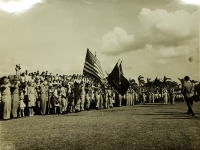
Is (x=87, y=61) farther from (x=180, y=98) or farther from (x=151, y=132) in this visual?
(x=180, y=98)

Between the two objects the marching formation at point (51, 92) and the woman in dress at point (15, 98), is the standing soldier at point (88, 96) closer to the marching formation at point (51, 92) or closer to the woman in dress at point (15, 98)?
the marching formation at point (51, 92)

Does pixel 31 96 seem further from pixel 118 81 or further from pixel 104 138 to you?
pixel 104 138

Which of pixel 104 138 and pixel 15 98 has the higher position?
pixel 15 98

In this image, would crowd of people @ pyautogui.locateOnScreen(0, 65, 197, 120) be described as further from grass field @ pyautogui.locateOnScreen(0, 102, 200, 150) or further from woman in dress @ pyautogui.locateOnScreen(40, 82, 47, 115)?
grass field @ pyautogui.locateOnScreen(0, 102, 200, 150)

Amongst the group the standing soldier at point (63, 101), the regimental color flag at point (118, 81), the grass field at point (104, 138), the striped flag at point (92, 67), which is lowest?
the grass field at point (104, 138)

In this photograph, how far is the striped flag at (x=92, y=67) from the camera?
11070mm

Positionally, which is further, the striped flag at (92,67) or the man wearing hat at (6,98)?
the striped flag at (92,67)

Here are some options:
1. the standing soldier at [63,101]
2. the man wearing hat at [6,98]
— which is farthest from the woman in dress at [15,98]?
the standing soldier at [63,101]

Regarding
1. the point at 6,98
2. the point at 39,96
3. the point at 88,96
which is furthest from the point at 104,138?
the point at 88,96

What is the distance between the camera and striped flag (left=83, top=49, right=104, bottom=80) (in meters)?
11.1

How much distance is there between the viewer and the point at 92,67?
11.1 metres

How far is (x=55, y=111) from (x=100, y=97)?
4.15 m

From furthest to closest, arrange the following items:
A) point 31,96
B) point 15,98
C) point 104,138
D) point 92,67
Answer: point 92,67 < point 31,96 < point 15,98 < point 104,138

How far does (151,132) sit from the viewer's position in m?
5.91
